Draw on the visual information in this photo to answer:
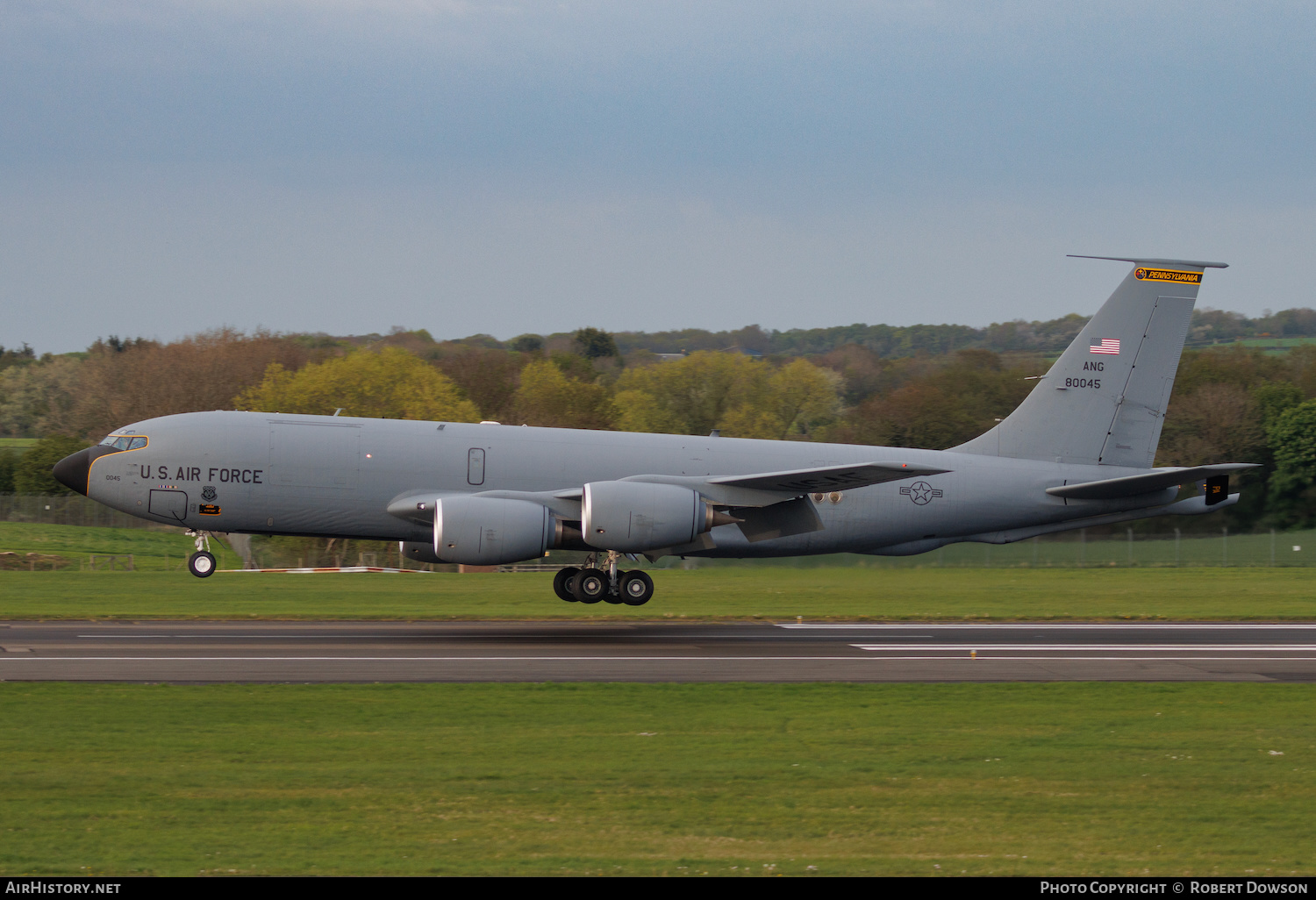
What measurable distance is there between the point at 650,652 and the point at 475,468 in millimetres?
6857

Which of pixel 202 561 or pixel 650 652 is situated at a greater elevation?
pixel 202 561

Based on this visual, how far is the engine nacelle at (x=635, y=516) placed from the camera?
26.8 m

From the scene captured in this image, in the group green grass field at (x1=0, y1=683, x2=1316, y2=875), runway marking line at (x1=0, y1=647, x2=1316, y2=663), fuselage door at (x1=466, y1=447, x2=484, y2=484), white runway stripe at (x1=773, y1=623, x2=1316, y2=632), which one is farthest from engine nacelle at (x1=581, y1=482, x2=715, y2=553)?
green grass field at (x1=0, y1=683, x2=1316, y2=875)

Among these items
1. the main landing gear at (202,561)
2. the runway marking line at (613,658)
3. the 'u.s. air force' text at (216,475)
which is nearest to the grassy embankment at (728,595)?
the main landing gear at (202,561)

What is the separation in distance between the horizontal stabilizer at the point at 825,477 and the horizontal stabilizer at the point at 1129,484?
4095mm

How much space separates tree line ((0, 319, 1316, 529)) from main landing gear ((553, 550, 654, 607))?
3568 cm

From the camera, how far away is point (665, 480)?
28.2m

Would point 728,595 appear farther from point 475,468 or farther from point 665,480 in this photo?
point 475,468

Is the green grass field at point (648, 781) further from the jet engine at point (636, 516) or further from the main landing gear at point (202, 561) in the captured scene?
the main landing gear at point (202, 561)

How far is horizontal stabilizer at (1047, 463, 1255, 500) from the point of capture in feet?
94.9

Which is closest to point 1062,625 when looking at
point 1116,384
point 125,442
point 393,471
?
point 1116,384

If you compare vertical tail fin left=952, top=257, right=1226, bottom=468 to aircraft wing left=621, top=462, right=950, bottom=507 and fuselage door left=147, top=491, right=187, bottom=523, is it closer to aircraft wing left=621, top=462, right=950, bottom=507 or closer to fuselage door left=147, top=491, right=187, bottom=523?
aircraft wing left=621, top=462, right=950, bottom=507

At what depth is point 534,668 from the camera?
799 inches

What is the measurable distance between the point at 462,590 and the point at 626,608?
587 centimetres
